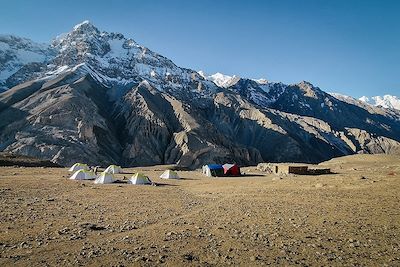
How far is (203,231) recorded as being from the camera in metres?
15.3

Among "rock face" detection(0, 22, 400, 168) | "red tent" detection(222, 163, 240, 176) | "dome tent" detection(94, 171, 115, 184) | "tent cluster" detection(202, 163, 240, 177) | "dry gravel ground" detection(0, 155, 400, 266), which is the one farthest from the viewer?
"rock face" detection(0, 22, 400, 168)

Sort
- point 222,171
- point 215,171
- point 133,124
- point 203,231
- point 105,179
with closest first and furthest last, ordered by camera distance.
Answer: point 203,231 → point 105,179 → point 215,171 → point 222,171 → point 133,124

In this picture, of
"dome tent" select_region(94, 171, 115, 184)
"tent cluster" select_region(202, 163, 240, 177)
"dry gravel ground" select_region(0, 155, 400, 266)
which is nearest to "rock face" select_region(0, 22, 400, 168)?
"tent cluster" select_region(202, 163, 240, 177)

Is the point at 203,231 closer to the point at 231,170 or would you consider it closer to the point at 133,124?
the point at 231,170

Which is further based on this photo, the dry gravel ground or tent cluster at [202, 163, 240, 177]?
tent cluster at [202, 163, 240, 177]

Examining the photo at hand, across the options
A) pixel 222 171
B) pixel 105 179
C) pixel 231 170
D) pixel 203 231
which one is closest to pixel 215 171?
pixel 222 171

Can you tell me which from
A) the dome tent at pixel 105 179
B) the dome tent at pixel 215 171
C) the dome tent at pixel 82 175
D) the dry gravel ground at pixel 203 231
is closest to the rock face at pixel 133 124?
the dome tent at pixel 215 171

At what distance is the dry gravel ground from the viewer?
1162 centimetres

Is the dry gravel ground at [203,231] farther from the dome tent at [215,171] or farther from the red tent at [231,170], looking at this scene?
the red tent at [231,170]

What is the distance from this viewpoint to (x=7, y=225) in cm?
1570

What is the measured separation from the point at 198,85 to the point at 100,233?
610 feet

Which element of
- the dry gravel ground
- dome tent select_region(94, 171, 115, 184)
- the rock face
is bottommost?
the dry gravel ground

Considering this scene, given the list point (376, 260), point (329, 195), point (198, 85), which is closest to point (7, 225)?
point (376, 260)

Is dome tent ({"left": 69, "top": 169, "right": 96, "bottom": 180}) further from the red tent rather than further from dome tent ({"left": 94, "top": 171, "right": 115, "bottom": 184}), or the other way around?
the red tent
